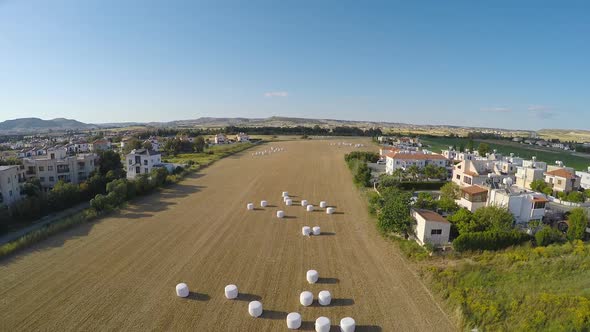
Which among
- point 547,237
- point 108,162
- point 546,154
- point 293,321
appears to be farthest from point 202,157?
point 546,154

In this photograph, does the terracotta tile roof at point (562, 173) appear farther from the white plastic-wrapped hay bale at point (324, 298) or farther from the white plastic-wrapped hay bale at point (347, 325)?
the white plastic-wrapped hay bale at point (347, 325)

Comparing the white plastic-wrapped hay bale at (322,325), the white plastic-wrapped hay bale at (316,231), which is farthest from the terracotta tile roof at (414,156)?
the white plastic-wrapped hay bale at (322,325)

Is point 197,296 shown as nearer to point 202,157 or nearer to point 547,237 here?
point 547,237

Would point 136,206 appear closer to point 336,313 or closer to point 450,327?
point 336,313

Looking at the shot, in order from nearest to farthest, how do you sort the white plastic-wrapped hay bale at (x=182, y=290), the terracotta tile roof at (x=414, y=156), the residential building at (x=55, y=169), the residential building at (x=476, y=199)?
the white plastic-wrapped hay bale at (x=182, y=290) < the residential building at (x=476, y=199) < the residential building at (x=55, y=169) < the terracotta tile roof at (x=414, y=156)

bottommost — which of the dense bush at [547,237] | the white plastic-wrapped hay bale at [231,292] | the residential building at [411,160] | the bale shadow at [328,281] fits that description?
the bale shadow at [328,281]

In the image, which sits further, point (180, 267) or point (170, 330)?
point (180, 267)

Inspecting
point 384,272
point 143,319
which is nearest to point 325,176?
point 384,272
